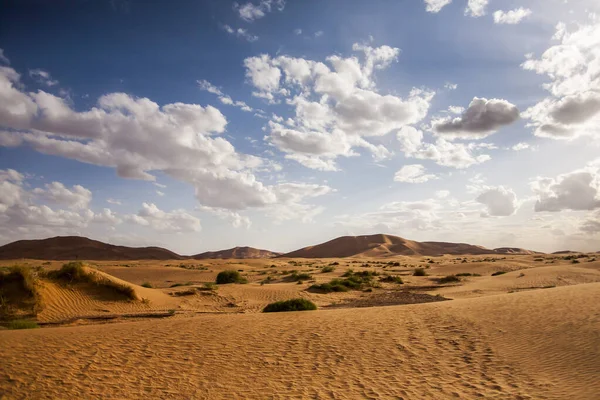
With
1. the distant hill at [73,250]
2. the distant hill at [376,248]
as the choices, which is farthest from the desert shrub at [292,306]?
the distant hill at [376,248]

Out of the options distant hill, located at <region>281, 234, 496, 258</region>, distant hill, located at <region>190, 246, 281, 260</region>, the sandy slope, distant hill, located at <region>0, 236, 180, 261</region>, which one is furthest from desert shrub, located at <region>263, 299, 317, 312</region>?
distant hill, located at <region>190, 246, 281, 260</region>

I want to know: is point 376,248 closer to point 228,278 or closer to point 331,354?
point 228,278

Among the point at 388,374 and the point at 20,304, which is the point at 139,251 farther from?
the point at 388,374

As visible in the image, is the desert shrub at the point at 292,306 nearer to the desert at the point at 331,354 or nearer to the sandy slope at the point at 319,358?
the desert at the point at 331,354

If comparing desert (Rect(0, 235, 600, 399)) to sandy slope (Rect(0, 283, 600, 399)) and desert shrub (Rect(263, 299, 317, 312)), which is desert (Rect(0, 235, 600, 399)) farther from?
desert shrub (Rect(263, 299, 317, 312))

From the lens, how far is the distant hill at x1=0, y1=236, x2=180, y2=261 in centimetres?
9389

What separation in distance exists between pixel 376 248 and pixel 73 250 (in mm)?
88258

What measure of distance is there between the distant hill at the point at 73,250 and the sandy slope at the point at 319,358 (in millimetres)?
94303

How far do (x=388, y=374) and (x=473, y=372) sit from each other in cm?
184

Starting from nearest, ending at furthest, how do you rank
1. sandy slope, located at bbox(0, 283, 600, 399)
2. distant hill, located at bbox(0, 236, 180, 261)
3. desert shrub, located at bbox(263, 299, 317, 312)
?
sandy slope, located at bbox(0, 283, 600, 399) → desert shrub, located at bbox(263, 299, 317, 312) → distant hill, located at bbox(0, 236, 180, 261)

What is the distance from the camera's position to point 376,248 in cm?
11275

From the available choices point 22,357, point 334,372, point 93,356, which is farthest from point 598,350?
point 22,357

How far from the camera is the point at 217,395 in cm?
671

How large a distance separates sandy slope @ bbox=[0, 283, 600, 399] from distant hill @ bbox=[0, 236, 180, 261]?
9430 centimetres
